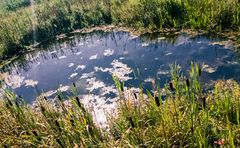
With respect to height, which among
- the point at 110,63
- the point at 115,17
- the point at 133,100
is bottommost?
the point at 110,63

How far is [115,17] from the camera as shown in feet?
35.4

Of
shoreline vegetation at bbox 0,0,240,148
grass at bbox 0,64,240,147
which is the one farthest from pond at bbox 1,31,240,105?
grass at bbox 0,64,240,147

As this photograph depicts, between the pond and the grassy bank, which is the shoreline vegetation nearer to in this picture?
the grassy bank

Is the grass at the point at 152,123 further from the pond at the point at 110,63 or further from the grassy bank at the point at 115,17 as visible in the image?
the grassy bank at the point at 115,17

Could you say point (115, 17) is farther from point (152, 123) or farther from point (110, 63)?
point (152, 123)

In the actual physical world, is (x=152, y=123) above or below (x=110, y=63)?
above

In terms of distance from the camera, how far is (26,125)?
438 centimetres

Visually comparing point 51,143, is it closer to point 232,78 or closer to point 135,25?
point 232,78

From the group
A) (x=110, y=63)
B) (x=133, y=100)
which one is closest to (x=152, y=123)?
(x=133, y=100)

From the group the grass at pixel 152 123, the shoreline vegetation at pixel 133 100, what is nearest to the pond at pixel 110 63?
the shoreline vegetation at pixel 133 100

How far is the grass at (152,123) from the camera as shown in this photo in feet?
11.1

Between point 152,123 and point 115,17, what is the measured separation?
7301 millimetres

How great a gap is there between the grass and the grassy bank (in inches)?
130

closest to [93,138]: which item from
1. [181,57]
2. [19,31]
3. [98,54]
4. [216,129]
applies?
[216,129]
